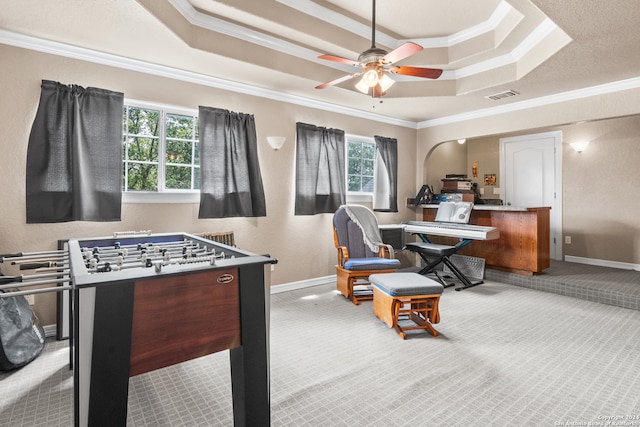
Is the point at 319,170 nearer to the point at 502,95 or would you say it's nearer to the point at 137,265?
the point at 502,95

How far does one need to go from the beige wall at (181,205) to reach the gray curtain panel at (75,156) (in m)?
0.10

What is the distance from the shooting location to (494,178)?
22.6 ft

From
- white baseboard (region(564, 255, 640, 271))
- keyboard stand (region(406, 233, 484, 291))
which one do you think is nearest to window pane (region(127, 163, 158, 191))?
keyboard stand (region(406, 233, 484, 291))

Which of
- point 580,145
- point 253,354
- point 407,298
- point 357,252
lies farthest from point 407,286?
point 580,145

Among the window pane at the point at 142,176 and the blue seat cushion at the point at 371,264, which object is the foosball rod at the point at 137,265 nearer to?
the window pane at the point at 142,176

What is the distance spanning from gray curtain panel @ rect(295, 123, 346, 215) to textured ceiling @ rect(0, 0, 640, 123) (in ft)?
1.65

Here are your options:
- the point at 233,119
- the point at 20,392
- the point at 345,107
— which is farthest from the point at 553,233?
the point at 20,392

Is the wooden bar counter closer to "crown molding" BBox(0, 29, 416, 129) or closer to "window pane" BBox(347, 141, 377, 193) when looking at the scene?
"window pane" BBox(347, 141, 377, 193)

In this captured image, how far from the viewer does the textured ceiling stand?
2609 millimetres

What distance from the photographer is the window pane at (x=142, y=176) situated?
3483mm

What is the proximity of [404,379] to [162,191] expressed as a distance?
9.54 ft

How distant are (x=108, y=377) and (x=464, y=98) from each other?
15.6 feet

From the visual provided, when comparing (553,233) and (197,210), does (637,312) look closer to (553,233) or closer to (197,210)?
(553,233)

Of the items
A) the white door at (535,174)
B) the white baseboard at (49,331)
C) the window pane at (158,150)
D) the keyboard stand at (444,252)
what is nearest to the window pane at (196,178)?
the window pane at (158,150)
